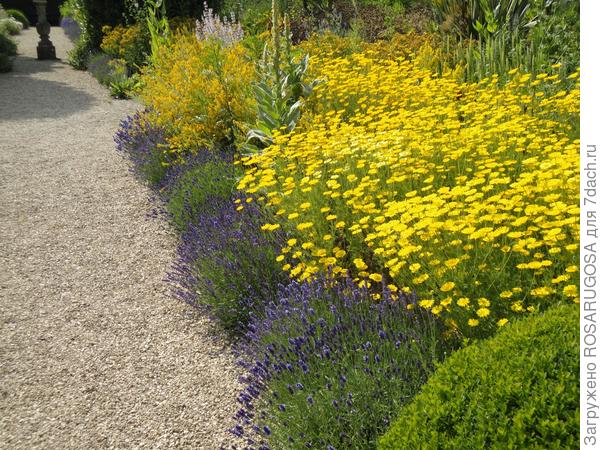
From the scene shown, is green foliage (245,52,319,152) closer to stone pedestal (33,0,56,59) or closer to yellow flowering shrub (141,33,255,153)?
yellow flowering shrub (141,33,255,153)

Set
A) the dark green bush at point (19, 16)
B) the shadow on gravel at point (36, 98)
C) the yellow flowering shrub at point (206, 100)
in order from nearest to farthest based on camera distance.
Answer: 1. the yellow flowering shrub at point (206, 100)
2. the shadow on gravel at point (36, 98)
3. the dark green bush at point (19, 16)

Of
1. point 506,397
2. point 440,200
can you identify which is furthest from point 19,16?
point 506,397

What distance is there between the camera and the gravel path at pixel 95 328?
3348 mm

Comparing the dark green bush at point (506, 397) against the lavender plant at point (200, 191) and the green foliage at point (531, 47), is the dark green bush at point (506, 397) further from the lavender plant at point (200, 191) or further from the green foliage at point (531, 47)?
the green foliage at point (531, 47)

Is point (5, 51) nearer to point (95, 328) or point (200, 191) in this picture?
point (200, 191)

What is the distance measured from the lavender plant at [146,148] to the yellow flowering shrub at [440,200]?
5.79 feet

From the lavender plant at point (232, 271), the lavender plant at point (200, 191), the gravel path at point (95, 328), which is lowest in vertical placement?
the gravel path at point (95, 328)

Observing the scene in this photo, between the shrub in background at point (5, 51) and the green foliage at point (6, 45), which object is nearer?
the shrub in background at point (5, 51)

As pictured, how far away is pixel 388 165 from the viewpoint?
4098mm

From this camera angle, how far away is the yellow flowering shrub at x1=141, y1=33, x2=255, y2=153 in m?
6.36

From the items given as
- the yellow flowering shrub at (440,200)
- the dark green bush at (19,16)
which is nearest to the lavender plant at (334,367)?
the yellow flowering shrub at (440,200)

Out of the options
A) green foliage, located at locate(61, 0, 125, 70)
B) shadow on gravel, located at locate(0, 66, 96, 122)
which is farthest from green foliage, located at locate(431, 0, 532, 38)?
green foliage, located at locate(61, 0, 125, 70)

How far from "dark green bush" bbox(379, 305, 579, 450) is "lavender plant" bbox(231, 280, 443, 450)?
46 centimetres

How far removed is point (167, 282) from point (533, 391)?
347 centimetres
